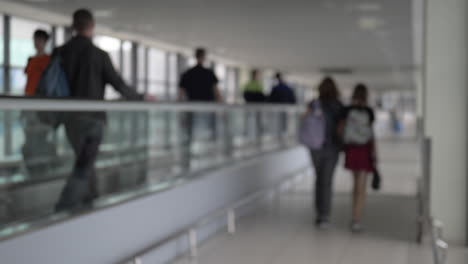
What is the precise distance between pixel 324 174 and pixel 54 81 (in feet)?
12.1

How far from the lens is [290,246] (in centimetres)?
597

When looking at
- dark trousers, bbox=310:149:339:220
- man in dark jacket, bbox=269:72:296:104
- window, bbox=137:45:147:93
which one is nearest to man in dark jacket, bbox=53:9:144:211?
dark trousers, bbox=310:149:339:220

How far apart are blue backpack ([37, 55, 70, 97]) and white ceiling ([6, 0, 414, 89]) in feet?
3.89

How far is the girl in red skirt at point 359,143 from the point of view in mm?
6809

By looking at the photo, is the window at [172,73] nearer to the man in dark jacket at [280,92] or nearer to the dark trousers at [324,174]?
the man in dark jacket at [280,92]

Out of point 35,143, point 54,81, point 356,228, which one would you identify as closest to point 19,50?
point 54,81

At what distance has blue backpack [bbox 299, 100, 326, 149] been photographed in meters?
7.10

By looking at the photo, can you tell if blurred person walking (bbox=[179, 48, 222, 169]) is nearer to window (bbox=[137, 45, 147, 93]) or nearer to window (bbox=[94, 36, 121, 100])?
window (bbox=[94, 36, 121, 100])

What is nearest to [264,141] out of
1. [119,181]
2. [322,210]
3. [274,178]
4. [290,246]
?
[274,178]

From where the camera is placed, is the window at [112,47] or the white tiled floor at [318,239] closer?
the white tiled floor at [318,239]

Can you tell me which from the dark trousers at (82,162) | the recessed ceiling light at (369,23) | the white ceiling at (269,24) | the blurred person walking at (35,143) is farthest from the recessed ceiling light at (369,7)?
the blurred person walking at (35,143)

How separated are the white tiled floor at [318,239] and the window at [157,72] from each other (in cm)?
267

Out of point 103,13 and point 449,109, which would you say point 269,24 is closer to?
point 103,13

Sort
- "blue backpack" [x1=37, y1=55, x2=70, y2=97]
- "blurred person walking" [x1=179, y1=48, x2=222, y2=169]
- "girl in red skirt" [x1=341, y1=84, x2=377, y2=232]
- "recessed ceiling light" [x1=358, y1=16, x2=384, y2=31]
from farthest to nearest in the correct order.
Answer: "recessed ceiling light" [x1=358, y1=16, x2=384, y2=31], "blurred person walking" [x1=179, y1=48, x2=222, y2=169], "girl in red skirt" [x1=341, y1=84, x2=377, y2=232], "blue backpack" [x1=37, y1=55, x2=70, y2=97]
